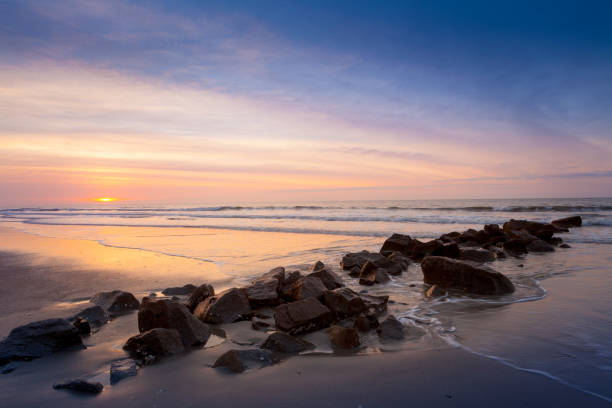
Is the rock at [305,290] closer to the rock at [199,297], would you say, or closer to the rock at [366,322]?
the rock at [366,322]

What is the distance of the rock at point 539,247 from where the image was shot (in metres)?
9.48

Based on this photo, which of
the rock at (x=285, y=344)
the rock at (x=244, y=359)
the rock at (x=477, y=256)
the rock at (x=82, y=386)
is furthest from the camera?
the rock at (x=477, y=256)

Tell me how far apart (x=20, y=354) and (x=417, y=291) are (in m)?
5.18

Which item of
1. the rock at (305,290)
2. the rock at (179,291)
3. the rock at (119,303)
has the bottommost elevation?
the rock at (179,291)

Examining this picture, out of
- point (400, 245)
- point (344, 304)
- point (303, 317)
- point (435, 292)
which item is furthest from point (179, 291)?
point (400, 245)

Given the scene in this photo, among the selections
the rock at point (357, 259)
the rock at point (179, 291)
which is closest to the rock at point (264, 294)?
the rock at point (179, 291)

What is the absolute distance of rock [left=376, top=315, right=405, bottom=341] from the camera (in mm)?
3613

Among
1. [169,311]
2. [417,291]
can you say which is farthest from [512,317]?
[169,311]

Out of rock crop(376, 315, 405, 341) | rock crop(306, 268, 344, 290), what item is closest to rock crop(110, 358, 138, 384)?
rock crop(376, 315, 405, 341)

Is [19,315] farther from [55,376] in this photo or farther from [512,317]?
[512,317]

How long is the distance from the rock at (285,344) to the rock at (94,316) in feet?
7.64

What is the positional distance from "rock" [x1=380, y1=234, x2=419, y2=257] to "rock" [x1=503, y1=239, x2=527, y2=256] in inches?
108

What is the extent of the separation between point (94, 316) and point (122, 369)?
181cm

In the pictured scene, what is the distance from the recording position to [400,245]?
31.0ft
